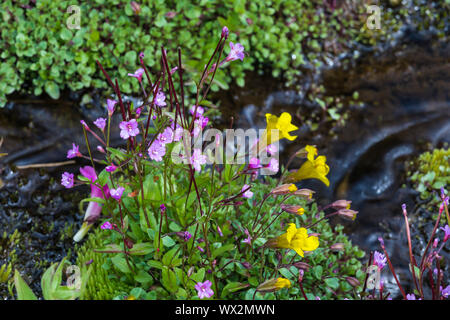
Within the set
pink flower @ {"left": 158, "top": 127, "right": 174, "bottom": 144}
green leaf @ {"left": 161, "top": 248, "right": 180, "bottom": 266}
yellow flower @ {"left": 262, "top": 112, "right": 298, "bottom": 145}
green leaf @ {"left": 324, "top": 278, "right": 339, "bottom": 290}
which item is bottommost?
green leaf @ {"left": 324, "top": 278, "right": 339, "bottom": 290}

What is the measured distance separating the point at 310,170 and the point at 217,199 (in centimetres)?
45

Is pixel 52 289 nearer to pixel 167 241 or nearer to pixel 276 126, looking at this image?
pixel 167 241

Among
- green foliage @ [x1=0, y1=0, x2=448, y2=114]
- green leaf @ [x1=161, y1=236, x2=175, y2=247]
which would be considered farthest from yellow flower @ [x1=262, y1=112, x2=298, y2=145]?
green foliage @ [x1=0, y1=0, x2=448, y2=114]

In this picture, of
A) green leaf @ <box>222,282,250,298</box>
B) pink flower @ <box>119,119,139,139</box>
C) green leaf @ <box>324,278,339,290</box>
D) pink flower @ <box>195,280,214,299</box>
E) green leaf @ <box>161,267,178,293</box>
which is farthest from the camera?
green leaf @ <box>324,278,339,290</box>

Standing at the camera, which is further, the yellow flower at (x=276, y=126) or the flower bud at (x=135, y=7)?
the flower bud at (x=135, y=7)

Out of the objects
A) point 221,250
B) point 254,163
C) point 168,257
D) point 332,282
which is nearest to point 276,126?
point 254,163

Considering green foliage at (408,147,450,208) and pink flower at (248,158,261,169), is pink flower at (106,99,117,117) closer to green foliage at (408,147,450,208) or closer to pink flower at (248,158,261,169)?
pink flower at (248,158,261,169)

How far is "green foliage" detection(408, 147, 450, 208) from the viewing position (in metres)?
3.18

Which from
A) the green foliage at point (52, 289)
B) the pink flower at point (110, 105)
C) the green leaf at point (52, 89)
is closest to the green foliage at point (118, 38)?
the green leaf at point (52, 89)

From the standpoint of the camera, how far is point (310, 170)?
1.85 metres

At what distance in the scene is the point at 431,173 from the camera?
323 cm

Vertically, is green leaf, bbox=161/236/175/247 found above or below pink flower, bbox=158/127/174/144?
below

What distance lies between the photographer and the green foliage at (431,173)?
3.18 m

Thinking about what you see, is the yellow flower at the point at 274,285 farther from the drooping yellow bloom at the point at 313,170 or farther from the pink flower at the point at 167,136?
the pink flower at the point at 167,136
